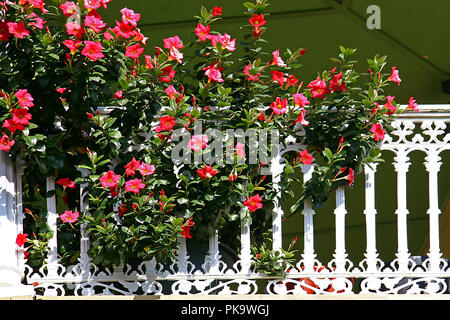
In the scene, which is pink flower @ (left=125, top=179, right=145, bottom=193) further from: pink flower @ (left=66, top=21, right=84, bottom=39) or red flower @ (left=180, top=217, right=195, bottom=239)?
pink flower @ (left=66, top=21, right=84, bottom=39)

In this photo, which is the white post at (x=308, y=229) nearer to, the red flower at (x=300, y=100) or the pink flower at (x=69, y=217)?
the red flower at (x=300, y=100)

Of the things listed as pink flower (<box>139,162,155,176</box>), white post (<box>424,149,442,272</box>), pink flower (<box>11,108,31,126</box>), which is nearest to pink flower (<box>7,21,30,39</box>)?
pink flower (<box>11,108,31,126</box>)

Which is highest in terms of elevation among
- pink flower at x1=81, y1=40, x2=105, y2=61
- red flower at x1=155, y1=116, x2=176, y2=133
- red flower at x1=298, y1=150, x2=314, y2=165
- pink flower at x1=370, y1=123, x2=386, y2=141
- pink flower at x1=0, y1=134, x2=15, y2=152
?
pink flower at x1=81, y1=40, x2=105, y2=61

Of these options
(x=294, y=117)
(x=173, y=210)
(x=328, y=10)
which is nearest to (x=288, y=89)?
(x=294, y=117)

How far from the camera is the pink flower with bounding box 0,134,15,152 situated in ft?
10.1

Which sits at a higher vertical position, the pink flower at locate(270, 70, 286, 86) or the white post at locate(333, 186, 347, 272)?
the pink flower at locate(270, 70, 286, 86)

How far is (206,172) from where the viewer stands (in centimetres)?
312

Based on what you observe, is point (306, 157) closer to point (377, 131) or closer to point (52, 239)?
point (377, 131)

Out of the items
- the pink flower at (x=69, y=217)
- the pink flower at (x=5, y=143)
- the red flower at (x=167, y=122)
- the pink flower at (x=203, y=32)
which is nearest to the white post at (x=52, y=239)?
the pink flower at (x=69, y=217)

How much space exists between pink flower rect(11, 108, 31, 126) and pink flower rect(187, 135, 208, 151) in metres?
0.79

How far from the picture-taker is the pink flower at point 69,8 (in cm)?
306

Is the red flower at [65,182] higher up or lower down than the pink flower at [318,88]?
lower down
